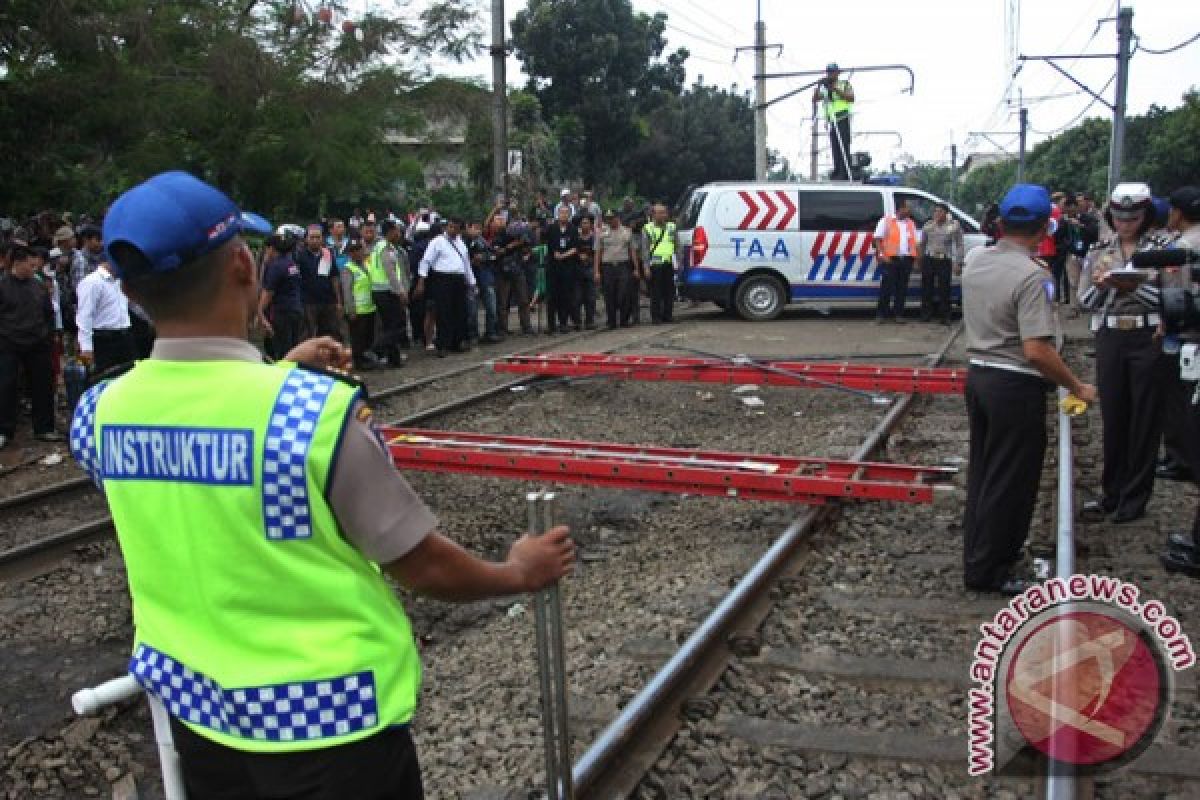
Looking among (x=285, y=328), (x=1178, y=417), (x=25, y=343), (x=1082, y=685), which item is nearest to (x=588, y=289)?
(x=285, y=328)

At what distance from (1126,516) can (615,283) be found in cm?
1086

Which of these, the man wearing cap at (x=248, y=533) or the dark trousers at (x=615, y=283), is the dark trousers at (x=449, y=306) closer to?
the dark trousers at (x=615, y=283)

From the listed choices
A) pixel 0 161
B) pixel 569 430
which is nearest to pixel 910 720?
pixel 569 430

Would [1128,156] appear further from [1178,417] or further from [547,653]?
[547,653]

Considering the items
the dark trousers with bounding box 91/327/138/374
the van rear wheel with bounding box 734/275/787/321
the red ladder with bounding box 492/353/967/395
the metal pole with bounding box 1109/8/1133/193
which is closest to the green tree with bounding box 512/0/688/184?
the metal pole with bounding box 1109/8/1133/193

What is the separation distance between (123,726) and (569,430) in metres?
5.36

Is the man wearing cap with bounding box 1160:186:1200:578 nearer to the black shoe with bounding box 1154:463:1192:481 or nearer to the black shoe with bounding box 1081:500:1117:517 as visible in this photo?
the black shoe with bounding box 1154:463:1192:481

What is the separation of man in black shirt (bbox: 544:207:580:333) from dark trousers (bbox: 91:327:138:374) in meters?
7.51

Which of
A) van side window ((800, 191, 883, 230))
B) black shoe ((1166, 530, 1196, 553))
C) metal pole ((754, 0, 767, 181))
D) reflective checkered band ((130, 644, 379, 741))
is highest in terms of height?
metal pole ((754, 0, 767, 181))

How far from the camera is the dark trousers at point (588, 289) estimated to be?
52.4ft

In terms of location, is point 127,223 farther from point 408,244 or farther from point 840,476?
point 408,244

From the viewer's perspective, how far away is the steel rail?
319 cm

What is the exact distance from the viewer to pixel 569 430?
912cm

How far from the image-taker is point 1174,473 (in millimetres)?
6742
